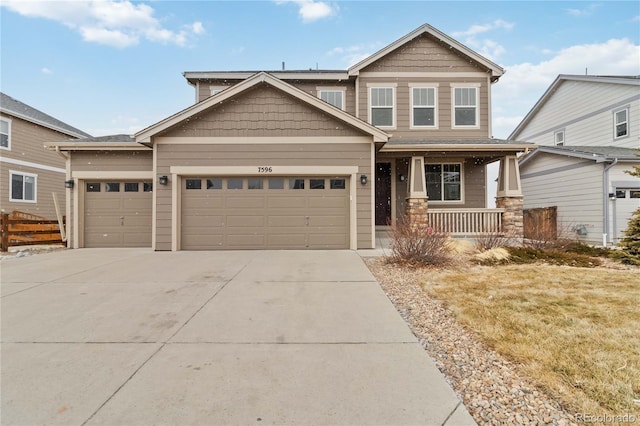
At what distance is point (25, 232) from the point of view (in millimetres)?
10008

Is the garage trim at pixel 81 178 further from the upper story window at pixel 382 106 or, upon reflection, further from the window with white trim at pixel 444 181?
the window with white trim at pixel 444 181

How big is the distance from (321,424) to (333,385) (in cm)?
44

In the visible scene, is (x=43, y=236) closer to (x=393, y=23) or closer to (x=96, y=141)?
(x=96, y=141)

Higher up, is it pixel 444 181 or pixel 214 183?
pixel 444 181

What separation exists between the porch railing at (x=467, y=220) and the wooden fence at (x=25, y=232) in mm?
13432

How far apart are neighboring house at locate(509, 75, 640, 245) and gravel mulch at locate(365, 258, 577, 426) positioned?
8.99 m

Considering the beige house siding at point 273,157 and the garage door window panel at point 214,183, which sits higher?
the beige house siding at point 273,157

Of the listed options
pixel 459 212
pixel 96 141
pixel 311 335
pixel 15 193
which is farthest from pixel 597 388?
pixel 15 193

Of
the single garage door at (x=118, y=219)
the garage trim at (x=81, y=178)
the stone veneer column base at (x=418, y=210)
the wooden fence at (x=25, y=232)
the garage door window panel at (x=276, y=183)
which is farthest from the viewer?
the stone veneer column base at (x=418, y=210)

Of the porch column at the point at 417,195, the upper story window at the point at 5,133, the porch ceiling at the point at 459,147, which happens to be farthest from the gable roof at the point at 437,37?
the upper story window at the point at 5,133

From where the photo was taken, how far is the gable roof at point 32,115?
14.6 m

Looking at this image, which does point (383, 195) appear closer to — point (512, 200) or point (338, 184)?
point (338, 184)

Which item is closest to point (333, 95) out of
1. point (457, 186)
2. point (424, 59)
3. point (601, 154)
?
point (424, 59)

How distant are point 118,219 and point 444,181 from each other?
12.4 m
